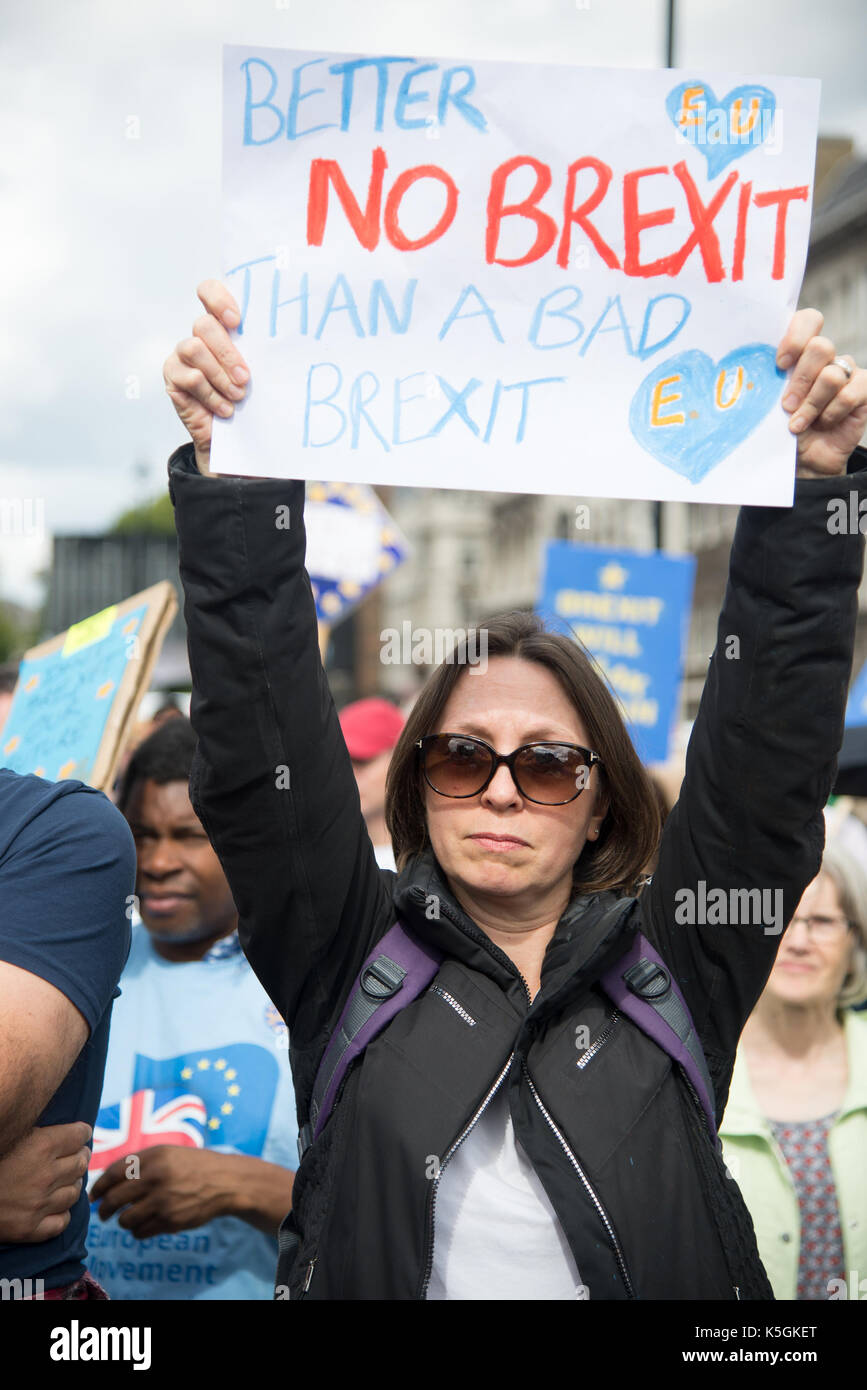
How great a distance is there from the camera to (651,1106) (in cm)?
192

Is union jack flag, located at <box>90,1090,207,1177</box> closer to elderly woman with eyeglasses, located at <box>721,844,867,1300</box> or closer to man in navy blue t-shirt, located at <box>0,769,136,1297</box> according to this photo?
man in navy blue t-shirt, located at <box>0,769,136,1297</box>

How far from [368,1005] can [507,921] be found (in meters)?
0.28

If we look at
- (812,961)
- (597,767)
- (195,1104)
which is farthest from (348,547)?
(597,767)

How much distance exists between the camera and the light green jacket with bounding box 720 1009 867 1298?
3.18m

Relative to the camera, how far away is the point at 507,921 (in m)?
2.15

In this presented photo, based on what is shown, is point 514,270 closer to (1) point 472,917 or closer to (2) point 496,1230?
(1) point 472,917

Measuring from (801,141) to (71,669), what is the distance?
5.98ft

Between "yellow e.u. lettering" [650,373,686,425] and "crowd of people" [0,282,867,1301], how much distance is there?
16cm

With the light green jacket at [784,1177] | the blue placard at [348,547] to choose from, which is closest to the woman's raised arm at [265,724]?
the light green jacket at [784,1177]

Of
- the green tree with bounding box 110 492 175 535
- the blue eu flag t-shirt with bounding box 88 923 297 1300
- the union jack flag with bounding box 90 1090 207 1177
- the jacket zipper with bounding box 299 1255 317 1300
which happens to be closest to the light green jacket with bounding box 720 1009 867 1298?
the blue eu flag t-shirt with bounding box 88 923 297 1300

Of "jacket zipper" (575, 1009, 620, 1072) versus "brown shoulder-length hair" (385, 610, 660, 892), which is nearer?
"jacket zipper" (575, 1009, 620, 1072)

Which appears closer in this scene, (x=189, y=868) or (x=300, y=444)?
(x=300, y=444)

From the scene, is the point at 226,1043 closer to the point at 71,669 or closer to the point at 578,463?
the point at 71,669
